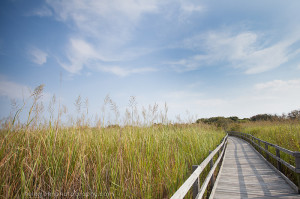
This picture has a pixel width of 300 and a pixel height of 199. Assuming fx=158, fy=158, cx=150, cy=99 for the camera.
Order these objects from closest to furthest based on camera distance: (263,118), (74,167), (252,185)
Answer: (74,167) → (252,185) → (263,118)

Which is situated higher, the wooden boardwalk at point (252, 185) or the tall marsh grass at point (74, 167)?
the tall marsh grass at point (74, 167)

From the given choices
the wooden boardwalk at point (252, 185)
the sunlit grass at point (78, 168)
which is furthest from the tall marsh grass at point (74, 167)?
the wooden boardwalk at point (252, 185)

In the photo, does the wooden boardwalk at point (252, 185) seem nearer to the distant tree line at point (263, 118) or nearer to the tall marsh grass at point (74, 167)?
the tall marsh grass at point (74, 167)

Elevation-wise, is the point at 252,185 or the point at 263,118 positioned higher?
the point at 263,118

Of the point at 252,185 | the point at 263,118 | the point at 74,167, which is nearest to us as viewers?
the point at 74,167

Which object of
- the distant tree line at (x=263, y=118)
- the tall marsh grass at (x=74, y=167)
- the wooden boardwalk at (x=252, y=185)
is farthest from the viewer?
the distant tree line at (x=263, y=118)

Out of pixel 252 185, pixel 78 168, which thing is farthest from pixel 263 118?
pixel 78 168

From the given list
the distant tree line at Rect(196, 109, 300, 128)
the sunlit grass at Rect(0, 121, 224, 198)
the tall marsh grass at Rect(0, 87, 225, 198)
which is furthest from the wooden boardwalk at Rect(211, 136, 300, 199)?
the distant tree line at Rect(196, 109, 300, 128)

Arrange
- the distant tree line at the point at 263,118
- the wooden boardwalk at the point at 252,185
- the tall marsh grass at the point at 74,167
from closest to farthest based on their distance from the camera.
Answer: the tall marsh grass at the point at 74,167
the wooden boardwalk at the point at 252,185
the distant tree line at the point at 263,118

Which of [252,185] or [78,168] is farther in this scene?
[252,185]

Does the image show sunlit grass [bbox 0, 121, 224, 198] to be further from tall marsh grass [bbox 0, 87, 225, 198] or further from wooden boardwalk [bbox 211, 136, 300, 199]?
wooden boardwalk [bbox 211, 136, 300, 199]

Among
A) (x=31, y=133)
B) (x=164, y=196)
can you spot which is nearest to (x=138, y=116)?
(x=164, y=196)

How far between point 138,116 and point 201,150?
121 inches

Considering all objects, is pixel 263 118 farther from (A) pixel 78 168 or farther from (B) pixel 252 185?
(A) pixel 78 168
